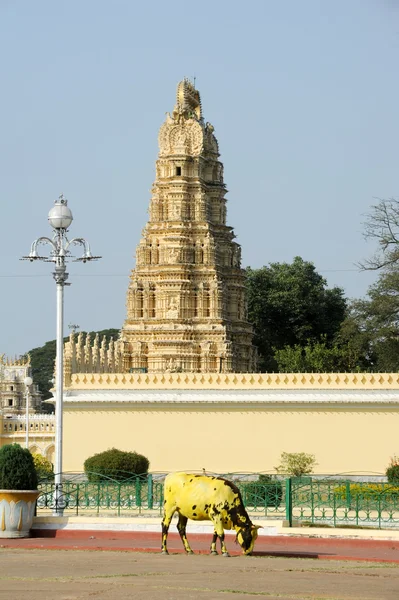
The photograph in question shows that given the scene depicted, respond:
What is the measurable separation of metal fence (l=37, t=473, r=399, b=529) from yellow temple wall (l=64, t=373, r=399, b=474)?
1164 centimetres

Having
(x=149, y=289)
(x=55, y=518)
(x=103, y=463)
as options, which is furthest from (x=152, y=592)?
(x=149, y=289)

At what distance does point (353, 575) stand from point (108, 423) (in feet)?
73.3

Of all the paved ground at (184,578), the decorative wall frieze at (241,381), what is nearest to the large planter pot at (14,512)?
the paved ground at (184,578)

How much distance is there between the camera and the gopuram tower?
194ft

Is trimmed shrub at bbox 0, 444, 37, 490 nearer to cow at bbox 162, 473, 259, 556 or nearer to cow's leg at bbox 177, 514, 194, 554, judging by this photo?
cow at bbox 162, 473, 259, 556

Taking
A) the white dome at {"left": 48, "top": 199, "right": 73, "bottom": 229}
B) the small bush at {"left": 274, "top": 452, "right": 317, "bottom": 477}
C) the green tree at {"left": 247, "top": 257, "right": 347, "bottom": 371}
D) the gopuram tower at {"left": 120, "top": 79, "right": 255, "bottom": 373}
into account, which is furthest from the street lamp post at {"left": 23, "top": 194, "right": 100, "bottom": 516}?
the green tree at {"left": 247, "top": 257, "right": 347, "bottom": 371}

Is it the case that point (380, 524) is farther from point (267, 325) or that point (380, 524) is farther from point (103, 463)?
point (267, 325)

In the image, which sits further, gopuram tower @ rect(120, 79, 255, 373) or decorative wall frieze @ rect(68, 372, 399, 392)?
gopuram tower @ rect(120, 79, 255, 373)

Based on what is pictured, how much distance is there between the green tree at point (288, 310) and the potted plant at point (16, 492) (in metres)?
56.8

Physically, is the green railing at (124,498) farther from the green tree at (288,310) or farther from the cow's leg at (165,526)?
the green tree at (288,310)

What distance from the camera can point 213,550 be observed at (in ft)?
61.0

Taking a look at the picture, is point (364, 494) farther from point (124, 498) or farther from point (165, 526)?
point (165, 526)

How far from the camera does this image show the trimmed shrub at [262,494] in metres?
23.5

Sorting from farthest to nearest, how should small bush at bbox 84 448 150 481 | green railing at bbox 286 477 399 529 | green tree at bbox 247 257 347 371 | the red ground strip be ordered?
1. green tree at bbox 247 257 347 371
2. small bush at bbox 84 448 150 481
3. green railing at bbox 286 477 399 529
4. the red ground strip
